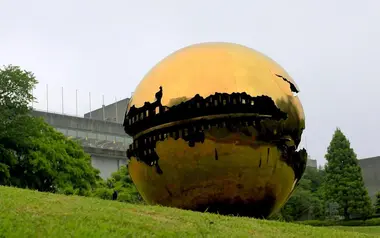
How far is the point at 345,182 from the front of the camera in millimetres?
40625

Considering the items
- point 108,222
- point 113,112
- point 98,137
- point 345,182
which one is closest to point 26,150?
point 345,182

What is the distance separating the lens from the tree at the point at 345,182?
40.1 meters

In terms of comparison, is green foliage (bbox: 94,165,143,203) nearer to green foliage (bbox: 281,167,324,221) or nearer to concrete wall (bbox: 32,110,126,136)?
green foliage (bbox: 281,167,324,221)

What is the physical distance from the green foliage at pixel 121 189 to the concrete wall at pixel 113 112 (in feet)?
95.5

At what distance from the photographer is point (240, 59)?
12.1 metres

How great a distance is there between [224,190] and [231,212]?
621 millimetres

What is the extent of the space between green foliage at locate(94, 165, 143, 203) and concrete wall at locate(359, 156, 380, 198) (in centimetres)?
2875

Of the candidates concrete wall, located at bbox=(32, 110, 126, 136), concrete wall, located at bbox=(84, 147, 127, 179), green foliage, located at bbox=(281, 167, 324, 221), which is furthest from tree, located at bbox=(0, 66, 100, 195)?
concrete wall, located at bbox=(32, 110, 126, 136)

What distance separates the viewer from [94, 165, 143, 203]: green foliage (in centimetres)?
3491

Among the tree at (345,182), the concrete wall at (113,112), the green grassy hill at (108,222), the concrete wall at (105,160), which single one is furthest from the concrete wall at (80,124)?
the green grassy hill at (108,222)

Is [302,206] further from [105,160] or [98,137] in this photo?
[98,137]

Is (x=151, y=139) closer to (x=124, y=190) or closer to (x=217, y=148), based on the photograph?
(x=217, y=148)

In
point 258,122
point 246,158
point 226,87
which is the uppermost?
point 226,87

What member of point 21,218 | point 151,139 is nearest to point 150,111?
point 151,139
